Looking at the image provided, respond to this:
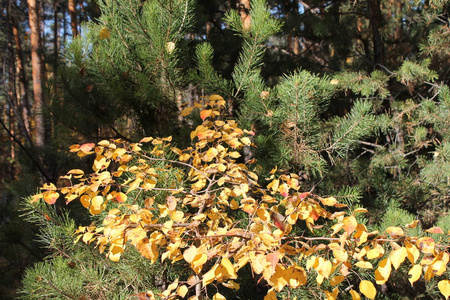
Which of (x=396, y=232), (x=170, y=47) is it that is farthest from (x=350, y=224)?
(x=170, y=47)

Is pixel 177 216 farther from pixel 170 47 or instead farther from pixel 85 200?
pixel 170 47

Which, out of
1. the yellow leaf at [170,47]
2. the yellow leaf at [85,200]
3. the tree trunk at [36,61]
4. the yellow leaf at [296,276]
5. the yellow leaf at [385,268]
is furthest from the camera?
the tree trunk at [36,61]

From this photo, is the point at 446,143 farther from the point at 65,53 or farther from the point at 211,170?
the point at 65,53

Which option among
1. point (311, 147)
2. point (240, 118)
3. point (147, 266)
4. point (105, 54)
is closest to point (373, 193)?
point (311, 147)

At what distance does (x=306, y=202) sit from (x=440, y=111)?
216 cm

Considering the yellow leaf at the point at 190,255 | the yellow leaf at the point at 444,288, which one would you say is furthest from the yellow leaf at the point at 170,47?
the yellow leaf at the point at 444,288

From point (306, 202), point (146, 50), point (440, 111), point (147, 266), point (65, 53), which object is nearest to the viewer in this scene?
point (306, 202)

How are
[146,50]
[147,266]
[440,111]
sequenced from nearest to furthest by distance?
[147,266]
[146,50]
[440,111]

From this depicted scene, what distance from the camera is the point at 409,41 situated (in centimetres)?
377

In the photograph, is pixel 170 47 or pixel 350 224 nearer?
pixel 350 224

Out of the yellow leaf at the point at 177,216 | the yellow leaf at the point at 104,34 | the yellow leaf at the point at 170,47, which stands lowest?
the yellow leaf at the point at 177,216

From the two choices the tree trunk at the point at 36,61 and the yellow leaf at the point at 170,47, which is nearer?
the yellow leaf at the point at 170,47

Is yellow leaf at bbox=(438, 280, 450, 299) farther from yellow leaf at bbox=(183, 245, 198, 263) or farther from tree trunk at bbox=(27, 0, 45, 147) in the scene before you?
tree trunk at bbox=(27, 0, 45, 147)

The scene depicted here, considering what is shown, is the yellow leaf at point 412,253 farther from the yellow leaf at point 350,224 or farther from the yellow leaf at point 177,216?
the yellow leaf at point 177,216
